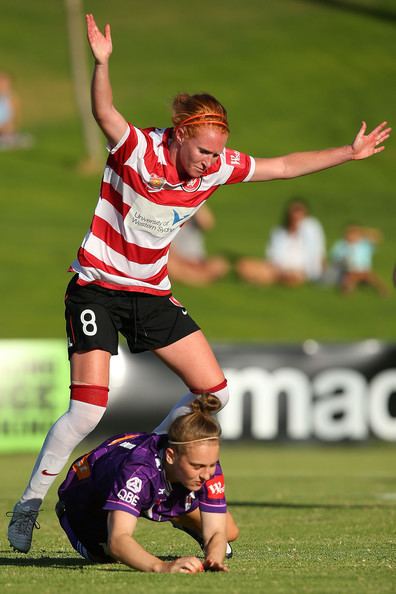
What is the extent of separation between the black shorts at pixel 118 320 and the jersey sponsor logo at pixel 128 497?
3.82 feet

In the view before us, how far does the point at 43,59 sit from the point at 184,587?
126ft

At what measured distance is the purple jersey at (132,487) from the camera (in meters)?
5.46

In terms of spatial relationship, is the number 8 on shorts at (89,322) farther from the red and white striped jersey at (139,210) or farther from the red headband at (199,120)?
the red headband at (199,120)

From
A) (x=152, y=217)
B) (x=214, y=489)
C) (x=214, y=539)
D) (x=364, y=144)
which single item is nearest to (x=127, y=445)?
(x=214, y=489)

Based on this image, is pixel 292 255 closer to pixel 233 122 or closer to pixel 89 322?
pixel 89 322

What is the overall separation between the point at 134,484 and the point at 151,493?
0.40ft

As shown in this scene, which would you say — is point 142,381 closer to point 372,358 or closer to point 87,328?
point 372,358

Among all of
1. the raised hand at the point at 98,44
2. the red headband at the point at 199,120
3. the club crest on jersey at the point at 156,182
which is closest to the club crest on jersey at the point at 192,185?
the club crest on jersey at the point at 156,182

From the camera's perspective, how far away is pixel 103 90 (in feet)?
20.1

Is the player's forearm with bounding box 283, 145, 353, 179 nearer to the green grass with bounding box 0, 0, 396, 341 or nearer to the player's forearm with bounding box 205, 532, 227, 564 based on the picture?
the player's forearm with bounding box 205, 532, 227, 564

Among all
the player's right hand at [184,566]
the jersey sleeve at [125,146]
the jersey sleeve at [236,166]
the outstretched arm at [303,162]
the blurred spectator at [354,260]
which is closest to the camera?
the player's right hand at [184,566]

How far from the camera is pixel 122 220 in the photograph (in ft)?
21.5

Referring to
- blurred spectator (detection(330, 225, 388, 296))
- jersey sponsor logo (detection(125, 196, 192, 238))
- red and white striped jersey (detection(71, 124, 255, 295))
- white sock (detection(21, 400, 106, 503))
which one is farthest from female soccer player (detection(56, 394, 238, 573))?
blurred spectator (detection(330, 225, 388, 296))

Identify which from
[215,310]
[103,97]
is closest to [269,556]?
[103,97]
